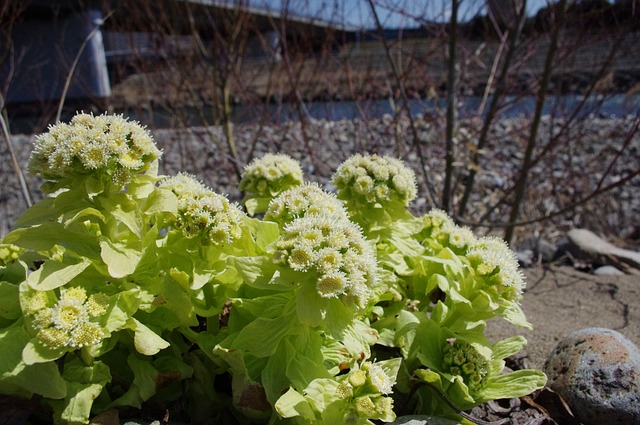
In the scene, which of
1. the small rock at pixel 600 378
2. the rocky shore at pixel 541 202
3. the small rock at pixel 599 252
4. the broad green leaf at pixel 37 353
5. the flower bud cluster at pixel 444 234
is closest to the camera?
the broad green leaf at pixel 37 353

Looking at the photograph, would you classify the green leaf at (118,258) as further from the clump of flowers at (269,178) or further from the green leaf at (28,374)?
the clump of flowers at (269,178)

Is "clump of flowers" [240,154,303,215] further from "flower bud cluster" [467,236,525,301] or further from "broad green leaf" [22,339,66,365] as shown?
"broad green leaf" [22,339,66,365]

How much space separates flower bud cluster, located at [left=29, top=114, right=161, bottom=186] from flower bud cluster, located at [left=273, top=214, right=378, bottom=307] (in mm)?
395

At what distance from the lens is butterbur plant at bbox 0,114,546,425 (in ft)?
4.08

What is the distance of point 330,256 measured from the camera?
124 cm

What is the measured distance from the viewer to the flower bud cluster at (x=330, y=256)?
48.2 inches

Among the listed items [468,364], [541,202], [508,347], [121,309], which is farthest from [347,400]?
[541,202]

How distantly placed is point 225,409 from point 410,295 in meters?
0.71

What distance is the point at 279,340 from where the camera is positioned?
53.2 inches

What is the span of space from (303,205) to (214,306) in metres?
0.37

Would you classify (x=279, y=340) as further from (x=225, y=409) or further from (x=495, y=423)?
(x=495, y=423)

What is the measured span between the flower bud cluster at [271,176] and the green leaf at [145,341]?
0.75 meters

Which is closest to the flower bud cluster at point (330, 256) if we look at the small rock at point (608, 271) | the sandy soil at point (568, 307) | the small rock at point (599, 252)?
the sandy soil at point (568, 307)

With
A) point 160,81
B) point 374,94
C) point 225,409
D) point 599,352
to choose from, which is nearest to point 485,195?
point 374,94
